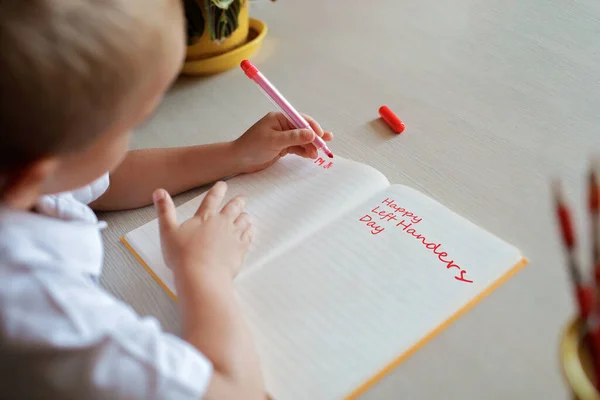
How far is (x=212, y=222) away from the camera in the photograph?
2.04 ft

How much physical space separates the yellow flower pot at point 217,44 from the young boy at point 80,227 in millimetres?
456

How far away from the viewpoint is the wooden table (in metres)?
0.49

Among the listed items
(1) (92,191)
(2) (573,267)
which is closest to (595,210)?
(2) (573,267)

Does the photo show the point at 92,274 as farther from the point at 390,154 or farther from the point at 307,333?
the point at 390,154

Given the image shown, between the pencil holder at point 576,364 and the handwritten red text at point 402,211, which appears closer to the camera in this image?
the pencil holder at point 576,364

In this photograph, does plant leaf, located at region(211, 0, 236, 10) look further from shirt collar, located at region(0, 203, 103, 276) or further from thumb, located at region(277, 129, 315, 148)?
shirt collar, located at region(0, 203, 103, 276)

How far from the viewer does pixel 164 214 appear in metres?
0.62

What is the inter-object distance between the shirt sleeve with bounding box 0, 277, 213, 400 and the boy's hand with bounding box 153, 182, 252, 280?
130 millimetres

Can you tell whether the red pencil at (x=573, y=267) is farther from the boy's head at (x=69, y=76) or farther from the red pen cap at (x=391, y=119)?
the red pen cap at (x=391, y=119)

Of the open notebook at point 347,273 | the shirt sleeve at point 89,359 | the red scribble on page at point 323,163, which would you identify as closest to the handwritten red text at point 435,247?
the open notebook at point 347,273

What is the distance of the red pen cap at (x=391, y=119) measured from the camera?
0.76 metres

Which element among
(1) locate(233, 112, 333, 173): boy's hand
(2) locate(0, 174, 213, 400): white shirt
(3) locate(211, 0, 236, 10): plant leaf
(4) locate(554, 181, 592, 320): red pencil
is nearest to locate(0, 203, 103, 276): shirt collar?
(2) locate(0, 174, 213, 400): white shirt

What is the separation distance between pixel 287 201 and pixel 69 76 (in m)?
0.33

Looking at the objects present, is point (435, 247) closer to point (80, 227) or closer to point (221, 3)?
point (80, 227)
